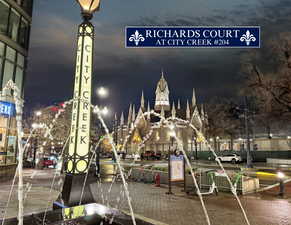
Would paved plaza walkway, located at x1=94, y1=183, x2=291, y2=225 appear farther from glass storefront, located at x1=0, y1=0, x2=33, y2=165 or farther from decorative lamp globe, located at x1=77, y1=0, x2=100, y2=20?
glass storefront, located at x1=0, y1=0, x2=33, y2=165

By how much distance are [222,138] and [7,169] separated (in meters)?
55.7

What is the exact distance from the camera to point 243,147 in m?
51.1

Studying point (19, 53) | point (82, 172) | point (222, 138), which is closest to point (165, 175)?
point (82, 172)

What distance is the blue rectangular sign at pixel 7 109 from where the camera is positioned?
17.9m

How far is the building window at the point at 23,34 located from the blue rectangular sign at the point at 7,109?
602 cm

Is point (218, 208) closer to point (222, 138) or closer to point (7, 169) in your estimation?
point (7, 169)

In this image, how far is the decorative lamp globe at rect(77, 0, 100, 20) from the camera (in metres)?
8.38

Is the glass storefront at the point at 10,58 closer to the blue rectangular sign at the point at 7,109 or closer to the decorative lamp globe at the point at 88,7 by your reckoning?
the blue rectangular sign at the point at 7,109

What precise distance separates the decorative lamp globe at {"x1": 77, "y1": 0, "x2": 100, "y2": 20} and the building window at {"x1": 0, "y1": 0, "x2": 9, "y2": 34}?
1389 centimetres

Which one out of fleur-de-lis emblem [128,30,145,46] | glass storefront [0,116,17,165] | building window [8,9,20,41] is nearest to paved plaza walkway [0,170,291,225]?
fleur-de-lis emblem [128,30,145,46]

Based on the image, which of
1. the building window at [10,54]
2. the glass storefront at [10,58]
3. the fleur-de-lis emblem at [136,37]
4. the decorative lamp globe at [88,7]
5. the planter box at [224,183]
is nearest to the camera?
the decorative lamp globe at [88,7]

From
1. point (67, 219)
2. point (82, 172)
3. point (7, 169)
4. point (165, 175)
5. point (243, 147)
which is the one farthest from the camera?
point (243, 147)

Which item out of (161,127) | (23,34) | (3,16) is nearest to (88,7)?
(3,16)

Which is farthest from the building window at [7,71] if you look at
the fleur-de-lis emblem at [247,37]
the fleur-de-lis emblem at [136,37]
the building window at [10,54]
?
the fleur-de-lis emblem at [247,37]
